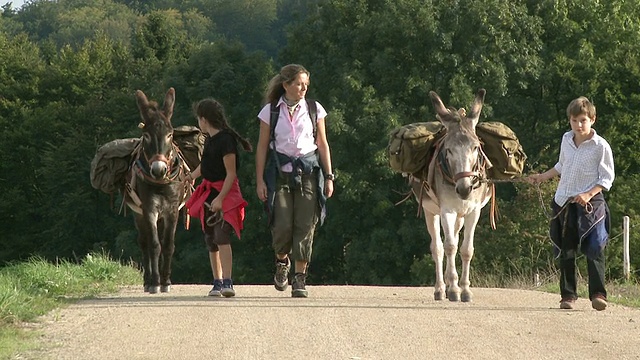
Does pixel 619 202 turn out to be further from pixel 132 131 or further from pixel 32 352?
pixel 32 352

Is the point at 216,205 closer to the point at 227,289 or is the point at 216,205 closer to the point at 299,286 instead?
the point at 227,289

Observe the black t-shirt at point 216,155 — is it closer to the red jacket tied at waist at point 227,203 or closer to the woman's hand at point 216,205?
the red jacket tied at waist at point 227,203

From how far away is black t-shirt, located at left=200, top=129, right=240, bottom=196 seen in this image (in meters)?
14.6

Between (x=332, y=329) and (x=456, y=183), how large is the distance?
3443 mm

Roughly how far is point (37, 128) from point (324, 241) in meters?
19.2

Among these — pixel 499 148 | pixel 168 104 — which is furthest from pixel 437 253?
pixel 168 104

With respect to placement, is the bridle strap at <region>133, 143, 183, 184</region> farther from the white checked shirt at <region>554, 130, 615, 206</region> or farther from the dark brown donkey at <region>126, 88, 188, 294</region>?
A: the white checked shirt at <region>554, 130, 615, 206</region>

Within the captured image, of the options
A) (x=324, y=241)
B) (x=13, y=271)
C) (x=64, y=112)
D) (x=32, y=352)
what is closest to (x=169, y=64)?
(x=64, y=112)

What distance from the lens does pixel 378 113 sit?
164 feet

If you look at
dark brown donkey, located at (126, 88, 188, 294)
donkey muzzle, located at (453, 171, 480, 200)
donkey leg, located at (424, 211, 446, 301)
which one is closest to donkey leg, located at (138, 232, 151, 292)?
dark brown donkey, located at (126, 88, 188, 294)

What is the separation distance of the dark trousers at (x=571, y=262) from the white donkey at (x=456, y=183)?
114 cm

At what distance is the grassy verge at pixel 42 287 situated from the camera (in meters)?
11.0

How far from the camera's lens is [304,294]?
14.5 meters

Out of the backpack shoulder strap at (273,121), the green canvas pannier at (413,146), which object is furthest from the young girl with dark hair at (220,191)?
the green canvas pannier at (413,146)
